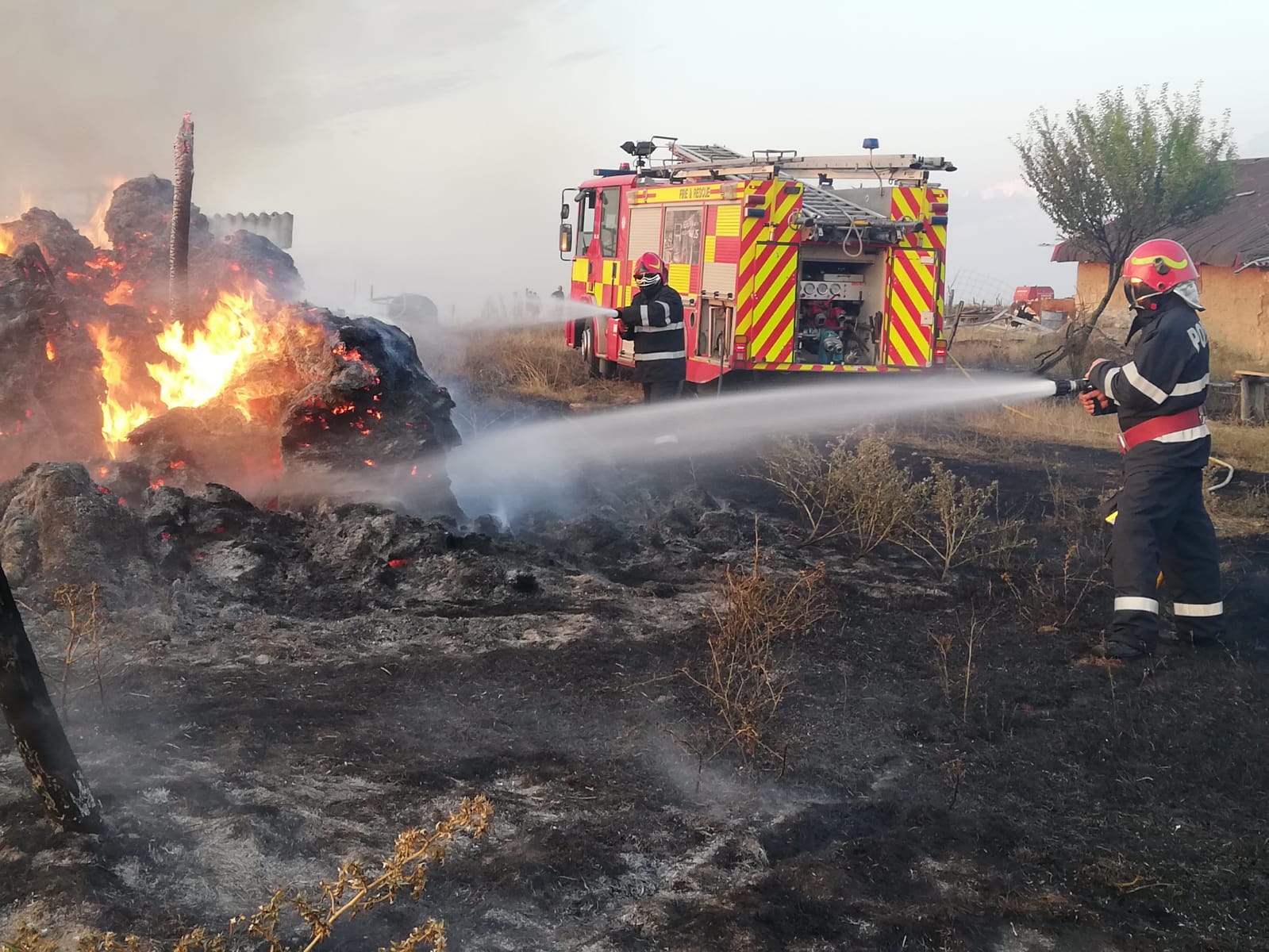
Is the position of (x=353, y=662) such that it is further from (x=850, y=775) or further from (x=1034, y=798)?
(x=1034, y=798)

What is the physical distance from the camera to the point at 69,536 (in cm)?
545

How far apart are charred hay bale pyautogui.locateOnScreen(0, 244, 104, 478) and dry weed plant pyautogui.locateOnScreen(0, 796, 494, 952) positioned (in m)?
5.05

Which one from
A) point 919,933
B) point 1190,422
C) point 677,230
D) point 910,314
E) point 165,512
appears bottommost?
point 919,933

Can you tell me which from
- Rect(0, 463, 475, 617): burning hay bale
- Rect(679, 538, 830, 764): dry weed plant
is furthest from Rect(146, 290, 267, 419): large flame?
Rect(679, 538, 830, 764): dry weed plant

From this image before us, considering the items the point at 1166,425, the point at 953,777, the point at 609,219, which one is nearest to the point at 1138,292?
the point at 1166,425

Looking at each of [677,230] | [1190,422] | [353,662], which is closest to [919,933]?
[353,662]

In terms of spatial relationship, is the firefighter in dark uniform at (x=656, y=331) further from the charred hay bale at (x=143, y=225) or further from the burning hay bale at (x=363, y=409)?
the charred hay bale at (x=143, y=225)

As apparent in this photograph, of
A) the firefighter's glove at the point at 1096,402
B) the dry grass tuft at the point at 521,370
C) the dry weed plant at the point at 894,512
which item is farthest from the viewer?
the dry grass tuft at the point at 521,370

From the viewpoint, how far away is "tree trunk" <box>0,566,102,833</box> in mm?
2934

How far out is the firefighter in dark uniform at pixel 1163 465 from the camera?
523 cm

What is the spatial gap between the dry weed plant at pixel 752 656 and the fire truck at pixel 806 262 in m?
5.16

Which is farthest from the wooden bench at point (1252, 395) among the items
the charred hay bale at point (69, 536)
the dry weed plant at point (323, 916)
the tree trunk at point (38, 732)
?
the tree trunk at point (38, 732)

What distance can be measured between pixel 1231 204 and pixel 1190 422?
58.2 feet

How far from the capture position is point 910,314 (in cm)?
1092
